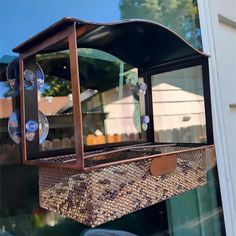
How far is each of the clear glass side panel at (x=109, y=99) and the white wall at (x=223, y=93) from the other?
380mm

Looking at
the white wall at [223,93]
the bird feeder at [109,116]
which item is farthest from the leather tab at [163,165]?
the white wall at [223,93]

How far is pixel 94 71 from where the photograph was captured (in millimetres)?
962

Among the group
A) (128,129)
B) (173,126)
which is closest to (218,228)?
(173,126)

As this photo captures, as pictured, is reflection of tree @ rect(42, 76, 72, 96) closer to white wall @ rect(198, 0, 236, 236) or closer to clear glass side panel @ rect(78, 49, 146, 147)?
clear glass side panel @ rect(78, 49, 146, 147)

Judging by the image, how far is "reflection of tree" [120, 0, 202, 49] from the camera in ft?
3.85

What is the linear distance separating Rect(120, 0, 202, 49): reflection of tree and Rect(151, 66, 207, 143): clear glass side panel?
0.64 ft

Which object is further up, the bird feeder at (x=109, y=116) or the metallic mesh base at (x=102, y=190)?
the bird feeder at (x=109, y=116)

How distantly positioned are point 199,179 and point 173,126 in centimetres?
37

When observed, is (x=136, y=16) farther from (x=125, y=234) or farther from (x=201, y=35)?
(x=125, y=234)

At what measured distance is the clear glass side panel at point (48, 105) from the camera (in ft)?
2.26

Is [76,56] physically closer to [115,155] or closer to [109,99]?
[115,155]

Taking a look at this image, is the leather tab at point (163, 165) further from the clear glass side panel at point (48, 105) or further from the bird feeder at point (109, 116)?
the clear glass side panel at point (48, 105)

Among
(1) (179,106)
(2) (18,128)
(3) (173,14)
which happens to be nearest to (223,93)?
(1) (179,106)

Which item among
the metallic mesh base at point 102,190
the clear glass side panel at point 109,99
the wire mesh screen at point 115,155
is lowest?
the metallic mesh base at point 102,190
